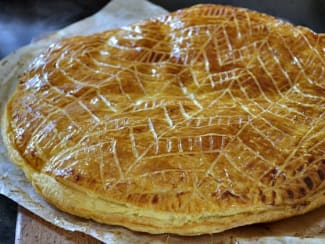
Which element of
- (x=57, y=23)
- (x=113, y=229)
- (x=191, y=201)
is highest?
(x=191, y=201)

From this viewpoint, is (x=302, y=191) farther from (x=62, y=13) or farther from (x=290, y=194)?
(x=62, y=13)

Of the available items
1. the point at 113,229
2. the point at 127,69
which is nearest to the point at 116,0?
the point at 127,69

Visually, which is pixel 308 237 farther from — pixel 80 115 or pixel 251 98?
pixel 80 115

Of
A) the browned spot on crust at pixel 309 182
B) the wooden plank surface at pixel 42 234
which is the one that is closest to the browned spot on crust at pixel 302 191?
the browned spot on crust at pixel 309 182

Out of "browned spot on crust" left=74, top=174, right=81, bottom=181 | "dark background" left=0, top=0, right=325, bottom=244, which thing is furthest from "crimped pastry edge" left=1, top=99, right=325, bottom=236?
→ "dark background" left=0, top=0, right=325, bottom=244

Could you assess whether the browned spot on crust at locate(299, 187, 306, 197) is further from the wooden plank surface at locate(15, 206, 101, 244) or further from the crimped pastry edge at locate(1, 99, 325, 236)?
the wooden plank surface at locate(15, 206, 101, 244)

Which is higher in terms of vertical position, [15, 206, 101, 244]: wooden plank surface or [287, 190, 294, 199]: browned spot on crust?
[287, 190, 294, 199]: browned spot on crust

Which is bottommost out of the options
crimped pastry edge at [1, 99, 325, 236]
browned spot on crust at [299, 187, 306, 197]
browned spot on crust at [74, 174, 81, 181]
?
crimped pastry edge at [1, 99, 325, 236]

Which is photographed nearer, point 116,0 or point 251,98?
point 251,98
